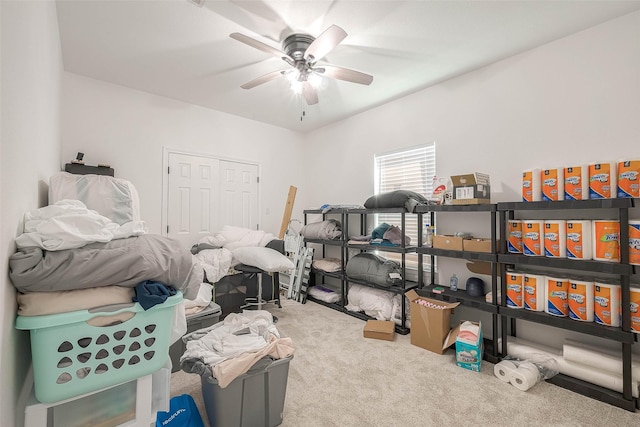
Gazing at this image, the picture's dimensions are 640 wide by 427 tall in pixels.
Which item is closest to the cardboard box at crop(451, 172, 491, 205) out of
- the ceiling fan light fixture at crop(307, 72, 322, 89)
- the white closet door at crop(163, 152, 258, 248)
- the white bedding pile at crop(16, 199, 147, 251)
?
the ceiling fan light fixture at crop(307, 72, 322, 89)

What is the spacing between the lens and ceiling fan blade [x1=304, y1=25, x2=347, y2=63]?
6.17 feet

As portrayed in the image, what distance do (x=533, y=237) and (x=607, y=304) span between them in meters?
0.61

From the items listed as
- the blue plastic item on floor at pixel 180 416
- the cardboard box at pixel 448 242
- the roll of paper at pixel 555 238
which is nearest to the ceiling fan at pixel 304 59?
the cardboard box at pixel 448 242

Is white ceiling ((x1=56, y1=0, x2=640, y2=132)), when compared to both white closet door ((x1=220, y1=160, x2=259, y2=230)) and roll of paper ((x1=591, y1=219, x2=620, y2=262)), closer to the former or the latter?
white closet door ((x1=220, y1=160, x2=259, y2=230))

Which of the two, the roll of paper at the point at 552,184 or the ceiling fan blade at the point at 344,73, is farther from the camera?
the ceiling fan blade at the point at 344,73

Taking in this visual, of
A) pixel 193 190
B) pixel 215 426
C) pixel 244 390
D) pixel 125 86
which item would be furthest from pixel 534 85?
pixel 125 86

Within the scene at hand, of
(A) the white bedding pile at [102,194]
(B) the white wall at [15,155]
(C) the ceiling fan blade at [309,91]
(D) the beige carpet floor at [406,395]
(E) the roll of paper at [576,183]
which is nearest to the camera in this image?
(B) the white wall at [15,155]

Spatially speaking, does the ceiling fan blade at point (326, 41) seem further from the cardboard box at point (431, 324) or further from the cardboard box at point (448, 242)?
the cardboard box at point (431, 324)

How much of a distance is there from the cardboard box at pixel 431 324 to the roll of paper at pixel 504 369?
378 millimetres

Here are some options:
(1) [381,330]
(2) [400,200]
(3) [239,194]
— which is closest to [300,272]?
(3) [239,194]

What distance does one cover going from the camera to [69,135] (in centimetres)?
312

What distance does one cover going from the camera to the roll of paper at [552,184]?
7.20 feet

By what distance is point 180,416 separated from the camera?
1547 millimetres

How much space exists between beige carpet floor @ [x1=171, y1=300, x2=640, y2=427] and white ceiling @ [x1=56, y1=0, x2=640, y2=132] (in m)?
2.79
